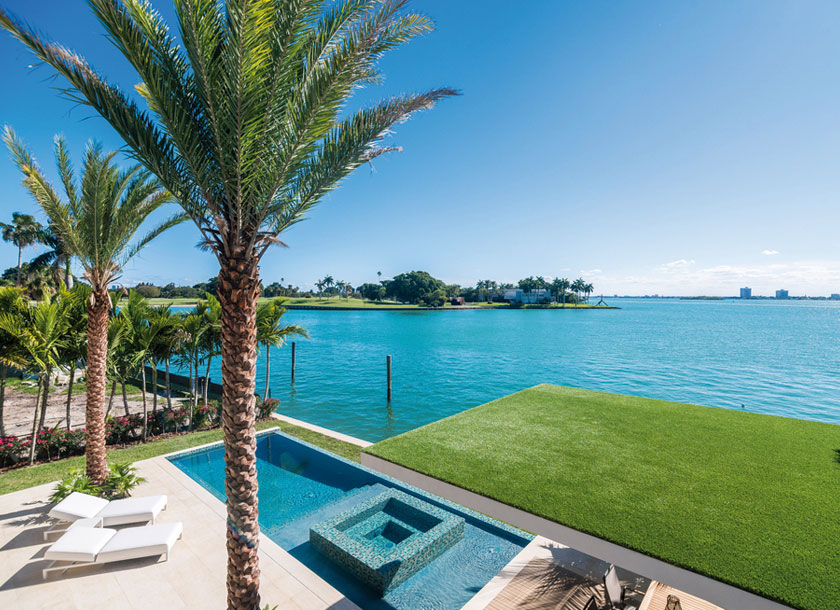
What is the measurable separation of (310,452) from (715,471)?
404 inches

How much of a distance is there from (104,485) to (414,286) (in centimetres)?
12014

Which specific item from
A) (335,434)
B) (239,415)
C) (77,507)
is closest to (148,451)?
(77,507)

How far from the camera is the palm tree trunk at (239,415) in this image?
13.9ft

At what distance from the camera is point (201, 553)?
6391mm

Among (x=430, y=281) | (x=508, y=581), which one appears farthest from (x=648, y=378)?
(x=430, y=281)

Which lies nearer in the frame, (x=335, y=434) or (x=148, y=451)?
(x=148, y=451)

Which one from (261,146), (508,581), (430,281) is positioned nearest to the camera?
(261,146)

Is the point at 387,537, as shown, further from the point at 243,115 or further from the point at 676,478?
the point at 243,115

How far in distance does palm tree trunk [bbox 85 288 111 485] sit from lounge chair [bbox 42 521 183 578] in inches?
92.0

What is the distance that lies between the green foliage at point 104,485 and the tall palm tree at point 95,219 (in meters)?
0.26

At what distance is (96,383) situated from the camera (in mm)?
8062

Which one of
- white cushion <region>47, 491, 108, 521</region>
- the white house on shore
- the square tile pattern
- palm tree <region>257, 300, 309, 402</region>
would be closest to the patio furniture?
A: the square tile pattern

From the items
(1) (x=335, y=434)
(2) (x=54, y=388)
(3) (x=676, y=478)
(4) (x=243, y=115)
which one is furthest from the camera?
(2) (x=54, y=388)

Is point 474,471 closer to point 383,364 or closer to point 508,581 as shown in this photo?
point 508,581
